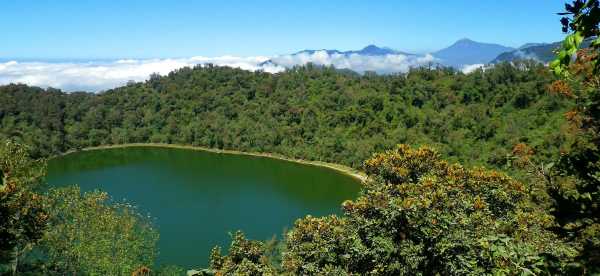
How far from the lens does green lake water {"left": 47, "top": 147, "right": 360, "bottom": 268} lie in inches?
1491

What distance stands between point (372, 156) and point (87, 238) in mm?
11994

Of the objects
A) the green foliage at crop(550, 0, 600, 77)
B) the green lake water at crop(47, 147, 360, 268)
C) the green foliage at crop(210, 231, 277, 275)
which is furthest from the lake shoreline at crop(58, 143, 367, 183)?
the green foliage at crop(550, 0, 600, 77)

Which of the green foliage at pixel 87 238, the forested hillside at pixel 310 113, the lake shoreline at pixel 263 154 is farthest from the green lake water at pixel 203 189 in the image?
the green foliage at pixel 87 238

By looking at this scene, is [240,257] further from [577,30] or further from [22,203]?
[577,30]

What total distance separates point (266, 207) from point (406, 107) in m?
35.1

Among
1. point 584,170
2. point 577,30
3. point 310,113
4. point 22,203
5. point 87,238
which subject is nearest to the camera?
point 577,30

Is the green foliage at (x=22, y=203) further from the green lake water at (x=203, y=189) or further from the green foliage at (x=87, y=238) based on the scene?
the green lake water at (x=203, y=189)

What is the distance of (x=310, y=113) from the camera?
272 feet

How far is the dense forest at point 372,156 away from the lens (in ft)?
19.1

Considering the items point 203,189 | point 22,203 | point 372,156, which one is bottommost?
point 203,189

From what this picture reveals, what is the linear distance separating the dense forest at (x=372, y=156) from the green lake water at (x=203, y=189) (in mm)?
4139

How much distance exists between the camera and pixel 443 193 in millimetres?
15422

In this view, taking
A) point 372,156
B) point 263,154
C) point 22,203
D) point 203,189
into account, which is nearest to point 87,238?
point 22,203

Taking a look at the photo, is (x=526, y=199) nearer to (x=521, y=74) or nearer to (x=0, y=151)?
(x=0, y=151)
